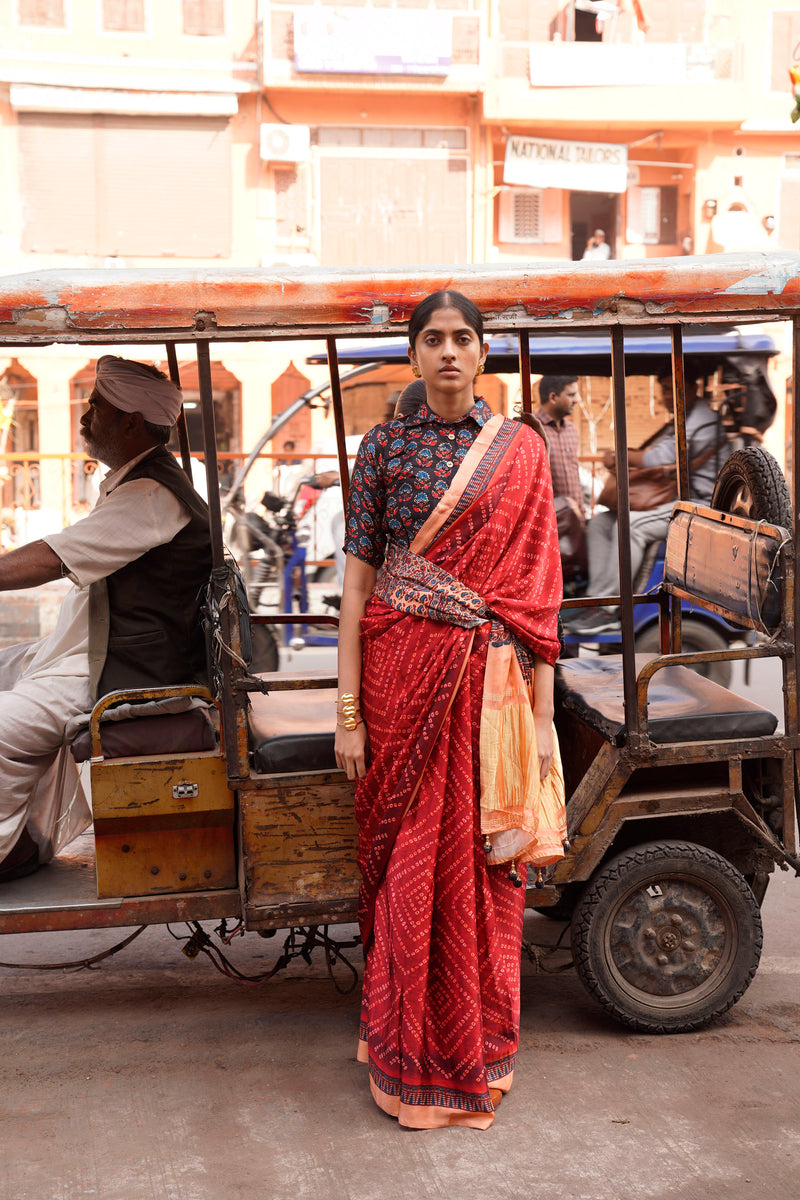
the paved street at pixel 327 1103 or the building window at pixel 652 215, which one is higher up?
the building window at pixel 652 215

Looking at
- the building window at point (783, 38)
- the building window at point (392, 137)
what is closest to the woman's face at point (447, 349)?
the building window at point (392, 137)

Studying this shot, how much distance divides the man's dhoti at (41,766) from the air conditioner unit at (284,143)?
17177 millimetres

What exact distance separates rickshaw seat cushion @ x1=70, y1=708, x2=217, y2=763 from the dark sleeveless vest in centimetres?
14

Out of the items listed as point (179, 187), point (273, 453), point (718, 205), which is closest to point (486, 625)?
point (273, 453)

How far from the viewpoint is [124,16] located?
62.3 feet

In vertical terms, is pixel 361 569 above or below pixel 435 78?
below

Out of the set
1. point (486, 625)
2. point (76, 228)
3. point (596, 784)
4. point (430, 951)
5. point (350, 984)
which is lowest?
point (350, 984)

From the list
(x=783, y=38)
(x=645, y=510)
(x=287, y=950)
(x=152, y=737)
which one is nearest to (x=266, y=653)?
(x=645, y=510)

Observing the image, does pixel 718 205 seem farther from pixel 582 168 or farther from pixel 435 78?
pixel 435 78

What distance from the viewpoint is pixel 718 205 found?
2002 centimetres

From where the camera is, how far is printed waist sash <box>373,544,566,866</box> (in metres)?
2.76

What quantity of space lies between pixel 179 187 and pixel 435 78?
178 inches

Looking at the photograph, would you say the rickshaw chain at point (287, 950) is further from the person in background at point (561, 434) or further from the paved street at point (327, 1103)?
the person in background at point (561, 434)

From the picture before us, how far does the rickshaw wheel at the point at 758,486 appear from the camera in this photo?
331 cm
